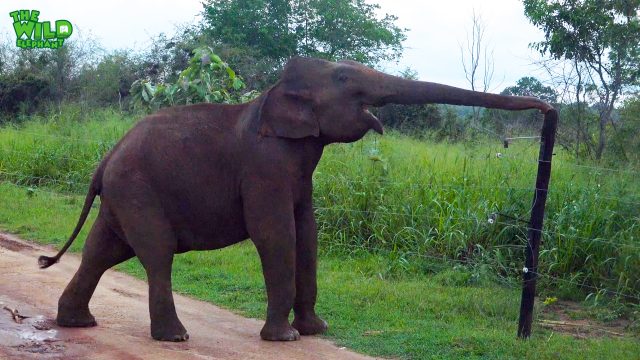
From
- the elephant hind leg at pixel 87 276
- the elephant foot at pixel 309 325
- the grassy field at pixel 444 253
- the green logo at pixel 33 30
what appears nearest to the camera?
the elephant hind leg at pixel 87 276

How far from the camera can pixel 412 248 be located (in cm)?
968

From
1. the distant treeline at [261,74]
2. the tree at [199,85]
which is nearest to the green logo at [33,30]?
the distant treeline at [261,74]

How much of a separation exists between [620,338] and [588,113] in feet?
24.0

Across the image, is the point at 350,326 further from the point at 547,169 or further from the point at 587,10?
the point at 587,10

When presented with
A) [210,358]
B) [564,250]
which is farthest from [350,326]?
[564,250]

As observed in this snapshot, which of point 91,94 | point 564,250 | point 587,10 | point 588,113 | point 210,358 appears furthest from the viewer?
point 91,94

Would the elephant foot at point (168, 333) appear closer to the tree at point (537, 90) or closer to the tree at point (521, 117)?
the tree at point (537, 90)

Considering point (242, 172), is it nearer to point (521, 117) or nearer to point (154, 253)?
point (154, 253)

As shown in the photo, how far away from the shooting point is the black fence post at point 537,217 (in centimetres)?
644

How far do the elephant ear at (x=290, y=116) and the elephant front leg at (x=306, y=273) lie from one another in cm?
62

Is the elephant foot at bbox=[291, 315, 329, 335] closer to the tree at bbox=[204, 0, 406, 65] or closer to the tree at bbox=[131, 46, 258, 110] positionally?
the tree at bbox=[131, 46, 258, 110]

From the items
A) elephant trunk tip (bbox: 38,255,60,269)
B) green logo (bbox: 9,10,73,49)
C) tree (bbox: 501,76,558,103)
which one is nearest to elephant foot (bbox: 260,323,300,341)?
elephant trunk tip (bbox: 38,255,60,269)

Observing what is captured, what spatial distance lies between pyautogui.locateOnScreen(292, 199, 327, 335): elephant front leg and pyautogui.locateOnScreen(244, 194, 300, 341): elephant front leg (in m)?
0.31

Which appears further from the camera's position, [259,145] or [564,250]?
[564,250]
